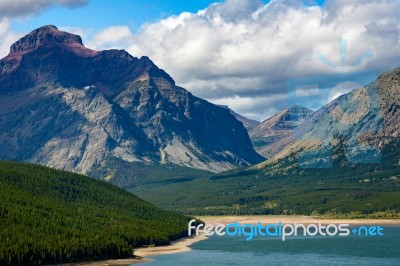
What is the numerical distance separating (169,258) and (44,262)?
37.2 meters

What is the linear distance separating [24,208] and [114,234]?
26307mm

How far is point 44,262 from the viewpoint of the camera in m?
158

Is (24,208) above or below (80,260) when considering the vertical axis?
above

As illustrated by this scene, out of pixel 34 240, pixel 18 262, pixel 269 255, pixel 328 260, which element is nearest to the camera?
pixel 18 262

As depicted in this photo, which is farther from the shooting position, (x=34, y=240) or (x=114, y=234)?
(x=114, y=234)

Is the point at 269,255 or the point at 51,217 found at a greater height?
the point at 51,217

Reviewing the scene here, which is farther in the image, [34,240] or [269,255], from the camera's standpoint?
[269,255]

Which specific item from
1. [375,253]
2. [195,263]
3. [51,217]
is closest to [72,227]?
[51,217]

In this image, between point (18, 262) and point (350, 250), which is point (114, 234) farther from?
point (350, 250)

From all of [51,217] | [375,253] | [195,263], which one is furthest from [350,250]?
[51,217]

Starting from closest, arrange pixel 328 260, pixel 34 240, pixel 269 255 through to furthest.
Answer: pixel 34 240 < pixel 328 260 < pixel 269 255

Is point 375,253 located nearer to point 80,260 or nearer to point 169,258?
point 169,258

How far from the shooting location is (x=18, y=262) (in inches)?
5984

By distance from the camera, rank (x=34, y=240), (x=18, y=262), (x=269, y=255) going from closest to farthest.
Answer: (x=18, y=262) → (x=34, y=240) → (x=269, y=255)
